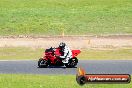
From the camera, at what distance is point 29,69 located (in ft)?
79.7

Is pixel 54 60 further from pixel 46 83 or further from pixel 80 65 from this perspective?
pixel 46 83

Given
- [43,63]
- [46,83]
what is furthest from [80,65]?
[46,83]

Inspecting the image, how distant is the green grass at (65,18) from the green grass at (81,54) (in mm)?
4790

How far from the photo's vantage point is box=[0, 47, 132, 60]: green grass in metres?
30.1

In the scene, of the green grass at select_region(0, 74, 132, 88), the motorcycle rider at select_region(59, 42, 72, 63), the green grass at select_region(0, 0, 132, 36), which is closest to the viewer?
the green grass at select_region(0, 74, 132, 88)

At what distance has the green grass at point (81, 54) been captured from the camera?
30.1 meters

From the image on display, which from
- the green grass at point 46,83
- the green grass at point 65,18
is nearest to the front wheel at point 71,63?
the green grass at point 46,83

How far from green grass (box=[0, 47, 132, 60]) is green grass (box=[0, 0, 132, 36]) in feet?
15.7

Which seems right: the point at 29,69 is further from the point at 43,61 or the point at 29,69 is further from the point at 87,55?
the point at 87,55

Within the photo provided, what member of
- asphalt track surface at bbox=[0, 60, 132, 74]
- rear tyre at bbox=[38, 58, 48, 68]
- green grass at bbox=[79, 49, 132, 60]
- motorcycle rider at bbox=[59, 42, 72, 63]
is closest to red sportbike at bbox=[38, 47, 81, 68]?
rear tyre at bbox=[38, 58, 48, 68]

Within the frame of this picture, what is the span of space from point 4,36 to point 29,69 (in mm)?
13401

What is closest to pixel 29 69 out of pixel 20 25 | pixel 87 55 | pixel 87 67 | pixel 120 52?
pixel 87 67

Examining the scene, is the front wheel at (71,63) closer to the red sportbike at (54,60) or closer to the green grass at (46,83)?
the red sportbike at (54,60)

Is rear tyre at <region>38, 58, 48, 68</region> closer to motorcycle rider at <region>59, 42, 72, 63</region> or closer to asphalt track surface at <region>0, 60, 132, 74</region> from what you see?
asphalt track surface at <region>0, 60, 132, 74</region>
